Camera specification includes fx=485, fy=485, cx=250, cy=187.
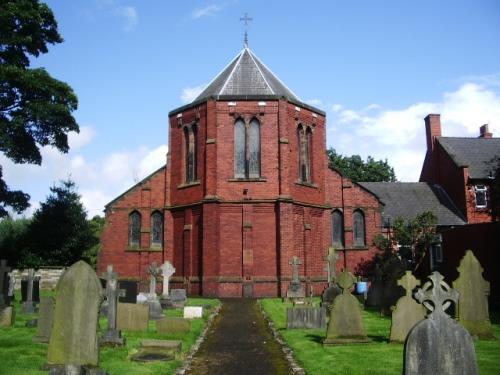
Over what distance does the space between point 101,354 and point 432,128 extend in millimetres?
36112

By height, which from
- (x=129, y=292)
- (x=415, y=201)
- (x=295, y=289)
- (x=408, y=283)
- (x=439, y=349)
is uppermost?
(x=415, y=201)

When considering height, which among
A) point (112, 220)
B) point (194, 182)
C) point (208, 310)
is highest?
point (194, 182)

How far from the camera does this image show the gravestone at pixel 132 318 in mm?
13641

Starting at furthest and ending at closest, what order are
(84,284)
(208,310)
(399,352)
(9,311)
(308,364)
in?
(208,310), (9,311), (399,352), (308,364), (84,284)

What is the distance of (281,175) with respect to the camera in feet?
89.0

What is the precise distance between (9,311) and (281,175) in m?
16.0

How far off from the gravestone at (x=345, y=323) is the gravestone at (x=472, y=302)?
2.65m

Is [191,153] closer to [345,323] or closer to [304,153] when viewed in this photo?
[304,153]

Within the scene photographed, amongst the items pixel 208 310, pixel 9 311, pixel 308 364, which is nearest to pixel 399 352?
pixel 308 364

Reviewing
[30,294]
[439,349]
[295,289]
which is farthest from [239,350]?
[295,289]

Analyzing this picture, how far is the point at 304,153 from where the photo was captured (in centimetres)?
2978

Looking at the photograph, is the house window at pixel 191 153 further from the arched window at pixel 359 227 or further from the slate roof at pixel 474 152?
the slate roof at pixel 474 152

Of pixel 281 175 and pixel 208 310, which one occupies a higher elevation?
pixel 281 175

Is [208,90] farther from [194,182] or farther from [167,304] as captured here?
[167,304]
